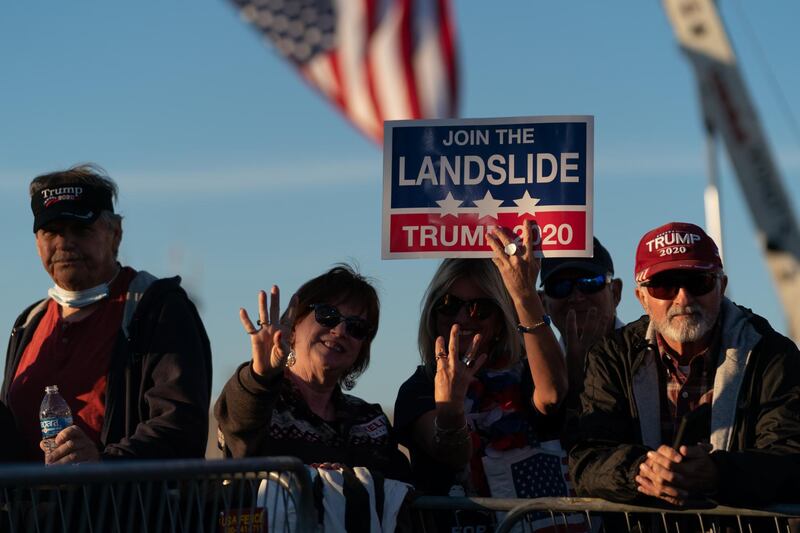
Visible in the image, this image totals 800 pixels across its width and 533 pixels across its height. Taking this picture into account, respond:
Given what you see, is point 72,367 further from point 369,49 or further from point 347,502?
point 369,49

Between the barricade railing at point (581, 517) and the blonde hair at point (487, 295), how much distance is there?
0.70 metres

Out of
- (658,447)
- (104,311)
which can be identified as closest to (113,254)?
(104,311)

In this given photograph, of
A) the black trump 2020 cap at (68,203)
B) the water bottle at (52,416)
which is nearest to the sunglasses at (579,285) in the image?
the black trump 2020 cap at (68,203)

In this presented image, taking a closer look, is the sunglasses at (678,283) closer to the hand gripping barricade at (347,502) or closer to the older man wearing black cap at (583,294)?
the older man wearing black cap at (583,294)

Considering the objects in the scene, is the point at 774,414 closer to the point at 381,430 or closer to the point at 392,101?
the point at 381,430

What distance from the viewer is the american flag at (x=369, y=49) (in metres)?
9.61

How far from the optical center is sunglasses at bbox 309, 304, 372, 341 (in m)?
5.97

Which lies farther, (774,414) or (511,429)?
(511,429)

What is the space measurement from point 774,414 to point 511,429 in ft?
3.78

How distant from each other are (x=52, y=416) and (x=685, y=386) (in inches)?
95.7

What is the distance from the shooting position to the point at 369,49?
1002 cm

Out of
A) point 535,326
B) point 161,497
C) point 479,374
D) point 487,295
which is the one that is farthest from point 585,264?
point 161,497

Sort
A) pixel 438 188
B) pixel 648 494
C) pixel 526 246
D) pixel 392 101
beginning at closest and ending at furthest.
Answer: pixel 648 494 < pixel 526 246 < pixel 438 188 < pixel 392 101

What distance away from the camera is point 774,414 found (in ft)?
17.0
